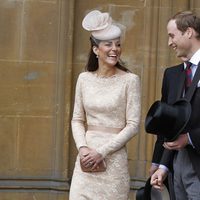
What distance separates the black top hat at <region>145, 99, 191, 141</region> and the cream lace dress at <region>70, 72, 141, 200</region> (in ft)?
2.59

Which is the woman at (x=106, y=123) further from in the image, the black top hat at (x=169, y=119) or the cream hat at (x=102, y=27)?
the black top hat at (x=169, y=119)

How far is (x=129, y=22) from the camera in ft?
25.0

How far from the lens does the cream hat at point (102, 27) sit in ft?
15.6

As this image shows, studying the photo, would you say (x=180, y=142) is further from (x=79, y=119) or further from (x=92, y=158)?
(x=79, y=119)

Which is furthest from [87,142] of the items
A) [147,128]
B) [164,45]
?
[164,45]

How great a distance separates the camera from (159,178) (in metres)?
4.09

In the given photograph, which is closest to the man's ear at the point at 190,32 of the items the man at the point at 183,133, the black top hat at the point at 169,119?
the man at the point at 183,133

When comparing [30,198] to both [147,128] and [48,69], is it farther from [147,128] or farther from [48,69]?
[147,128]

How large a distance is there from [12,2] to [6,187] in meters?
1.88

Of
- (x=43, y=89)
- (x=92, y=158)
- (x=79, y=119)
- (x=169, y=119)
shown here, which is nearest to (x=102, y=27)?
(x=79, y=119)

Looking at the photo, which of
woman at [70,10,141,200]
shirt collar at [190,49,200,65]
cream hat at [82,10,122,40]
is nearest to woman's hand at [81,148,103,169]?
woman at [70,10,141,200]

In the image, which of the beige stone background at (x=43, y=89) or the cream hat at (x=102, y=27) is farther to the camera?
the beige stone background at (x=43, y=89)

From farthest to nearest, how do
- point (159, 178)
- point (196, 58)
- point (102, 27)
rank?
point (102, 27)
point (159, 178)
point (196, 58)

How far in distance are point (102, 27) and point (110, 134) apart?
692 mm
